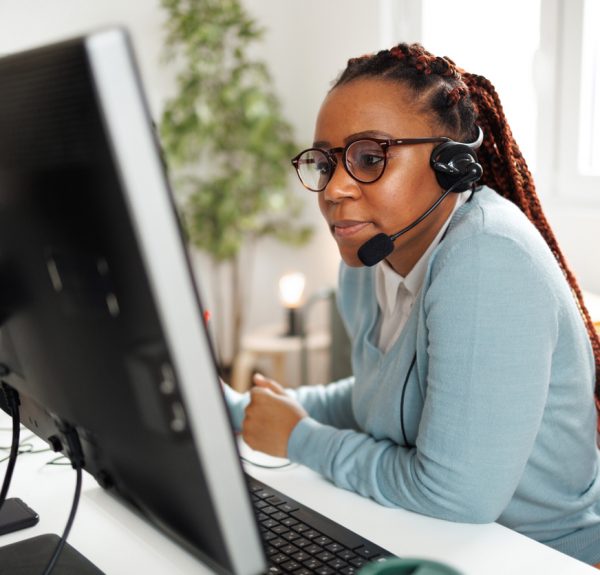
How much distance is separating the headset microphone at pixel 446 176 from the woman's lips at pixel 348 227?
24mm

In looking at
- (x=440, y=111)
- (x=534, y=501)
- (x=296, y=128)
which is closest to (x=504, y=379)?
(x=534, y=501)

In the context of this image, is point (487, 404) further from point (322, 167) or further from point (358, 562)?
point (322, 167)

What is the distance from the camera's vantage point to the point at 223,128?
340cm

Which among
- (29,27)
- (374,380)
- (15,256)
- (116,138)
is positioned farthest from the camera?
(29,27)

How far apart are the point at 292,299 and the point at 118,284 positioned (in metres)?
2.66

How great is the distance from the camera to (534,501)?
3.57 feet

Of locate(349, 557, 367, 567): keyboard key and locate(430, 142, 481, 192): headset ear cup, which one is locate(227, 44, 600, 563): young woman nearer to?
locate(430, 142, 481, 192): headset ear cup

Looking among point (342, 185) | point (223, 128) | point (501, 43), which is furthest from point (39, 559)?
point (223, 128)

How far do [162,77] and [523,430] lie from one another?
9.62 feet

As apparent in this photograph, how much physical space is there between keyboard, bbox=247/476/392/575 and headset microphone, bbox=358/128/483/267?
36 centimetres

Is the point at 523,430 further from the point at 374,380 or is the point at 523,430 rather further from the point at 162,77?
the point at 162,77

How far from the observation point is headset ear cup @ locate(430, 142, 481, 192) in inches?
41.8

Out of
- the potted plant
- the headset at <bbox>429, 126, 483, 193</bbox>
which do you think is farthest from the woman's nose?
the potted plant

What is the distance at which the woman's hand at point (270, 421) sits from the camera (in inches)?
43.9
